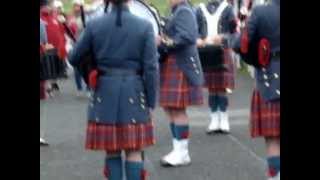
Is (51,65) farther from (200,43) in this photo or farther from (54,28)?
(200,43)

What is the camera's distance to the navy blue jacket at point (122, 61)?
18.2 ft

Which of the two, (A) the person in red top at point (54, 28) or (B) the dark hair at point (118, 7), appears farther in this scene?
(A) the person in red top at point (54, 28)

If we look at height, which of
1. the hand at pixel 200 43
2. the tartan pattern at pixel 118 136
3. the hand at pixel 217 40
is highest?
the hand at pixel 217 40

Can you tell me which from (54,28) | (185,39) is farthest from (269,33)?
(54,28)

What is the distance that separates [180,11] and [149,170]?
4.72 ft

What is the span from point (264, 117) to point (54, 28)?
6.04m

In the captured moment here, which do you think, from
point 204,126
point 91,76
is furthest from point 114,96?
point 204,126

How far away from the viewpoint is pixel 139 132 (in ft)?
18.7

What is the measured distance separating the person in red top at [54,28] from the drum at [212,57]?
2.71 m

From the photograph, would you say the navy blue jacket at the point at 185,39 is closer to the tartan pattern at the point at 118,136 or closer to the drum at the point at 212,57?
the drum at the point at 212,57

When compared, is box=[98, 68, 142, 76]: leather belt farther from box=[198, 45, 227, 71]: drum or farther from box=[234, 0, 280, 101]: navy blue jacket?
box=[198, 45, 227, 71]: drum

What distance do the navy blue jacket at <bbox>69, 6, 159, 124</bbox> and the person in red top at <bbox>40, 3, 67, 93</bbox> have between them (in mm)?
5116

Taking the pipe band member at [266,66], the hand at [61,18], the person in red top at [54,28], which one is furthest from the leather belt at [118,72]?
the hand at [61,18]
